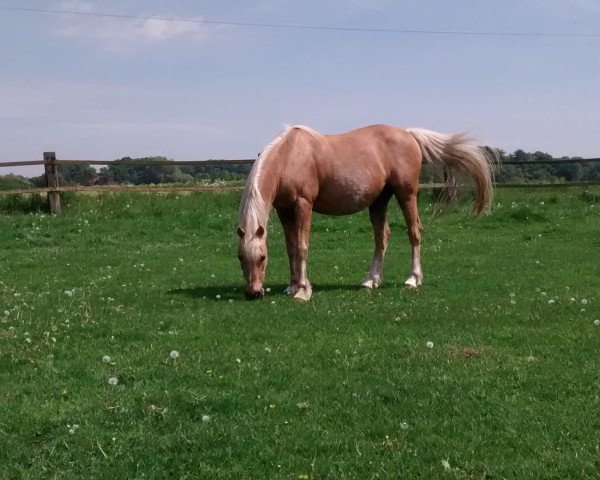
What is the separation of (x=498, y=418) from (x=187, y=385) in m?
2.36

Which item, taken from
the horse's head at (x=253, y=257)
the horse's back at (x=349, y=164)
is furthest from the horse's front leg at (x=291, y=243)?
the horse's head at (x=253, y=257)

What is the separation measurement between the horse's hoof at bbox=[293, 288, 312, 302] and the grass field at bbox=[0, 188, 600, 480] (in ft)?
0.43

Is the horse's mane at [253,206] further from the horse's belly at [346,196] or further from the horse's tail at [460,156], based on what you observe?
the horse's tail at [460,156]

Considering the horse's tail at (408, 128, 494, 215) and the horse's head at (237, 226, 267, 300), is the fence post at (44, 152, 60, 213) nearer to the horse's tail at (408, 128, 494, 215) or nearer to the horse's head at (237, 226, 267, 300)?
the horse's tail at (408, 128, 494, 215)

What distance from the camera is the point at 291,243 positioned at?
36.5 feet

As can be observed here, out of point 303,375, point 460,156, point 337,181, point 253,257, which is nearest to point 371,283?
point 337,181

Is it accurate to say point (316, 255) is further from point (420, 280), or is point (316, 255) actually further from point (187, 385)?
point (187, 385)

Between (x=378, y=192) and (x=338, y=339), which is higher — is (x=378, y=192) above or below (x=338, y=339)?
above

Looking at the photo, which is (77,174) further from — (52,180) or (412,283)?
(412,283)

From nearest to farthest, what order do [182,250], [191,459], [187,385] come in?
[191,459] < [187,385] < [182,250]

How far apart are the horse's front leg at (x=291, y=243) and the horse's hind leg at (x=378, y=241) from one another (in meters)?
1.15

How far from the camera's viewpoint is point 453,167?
1241 centimetres

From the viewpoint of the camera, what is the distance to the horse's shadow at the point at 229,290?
414 inches

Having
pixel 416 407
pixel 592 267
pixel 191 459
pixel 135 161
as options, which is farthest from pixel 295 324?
pixel 135 161
